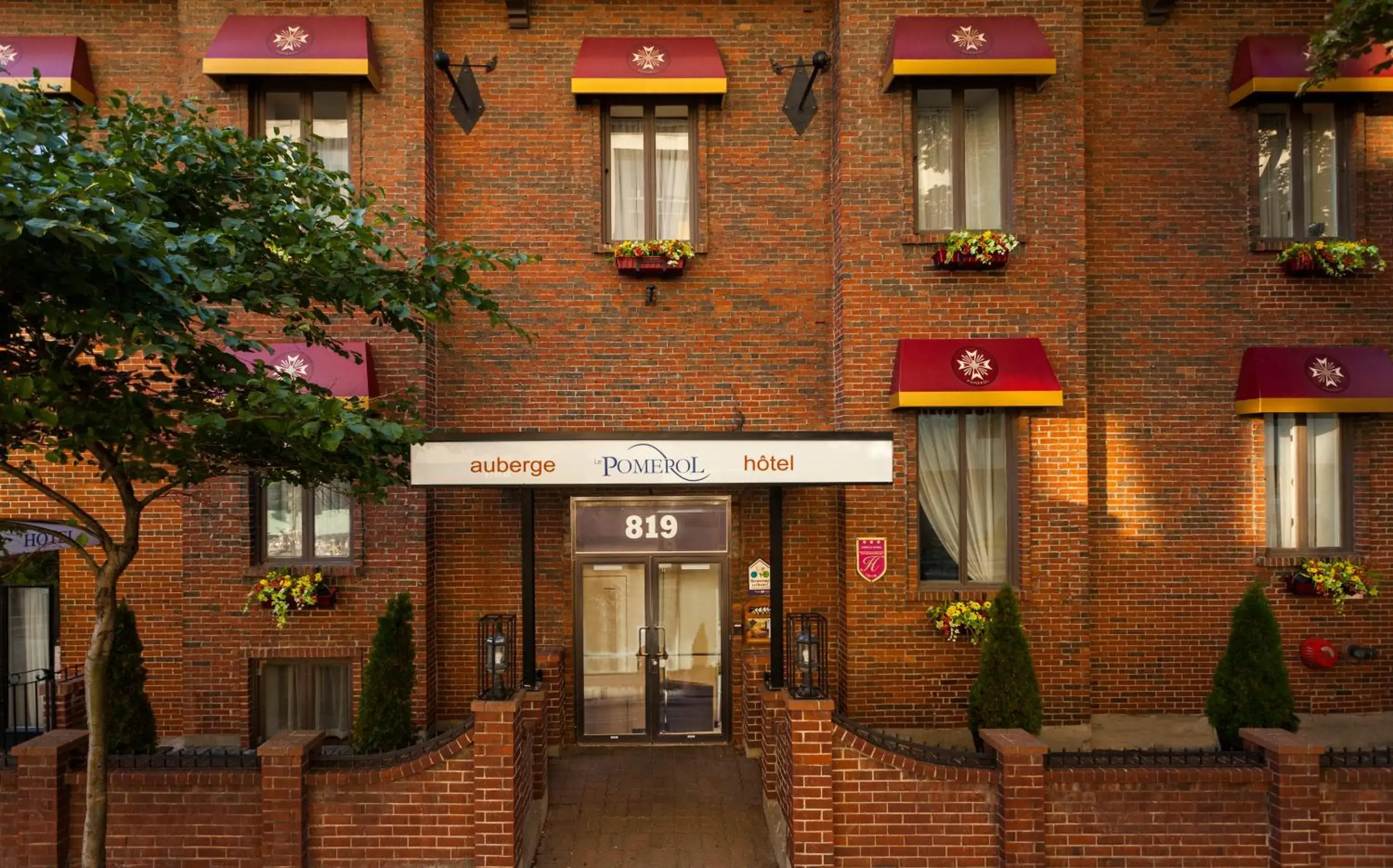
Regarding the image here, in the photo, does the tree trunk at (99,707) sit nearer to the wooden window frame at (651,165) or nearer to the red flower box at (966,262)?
the wooden window frame at (651,165)

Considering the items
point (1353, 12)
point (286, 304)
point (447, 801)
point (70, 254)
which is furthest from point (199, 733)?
point (1353, 12)

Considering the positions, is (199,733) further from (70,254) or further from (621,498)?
(70,254)

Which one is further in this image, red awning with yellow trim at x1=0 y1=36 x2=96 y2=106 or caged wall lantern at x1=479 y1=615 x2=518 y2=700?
red awning with yellow trim at x1=0 y1=36 x2=96 y2=106

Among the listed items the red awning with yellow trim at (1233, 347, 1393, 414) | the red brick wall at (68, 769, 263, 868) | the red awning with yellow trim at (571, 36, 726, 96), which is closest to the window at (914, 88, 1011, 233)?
the red awning with yellow trim at (571, 36, 726, 96)

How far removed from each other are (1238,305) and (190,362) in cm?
1081

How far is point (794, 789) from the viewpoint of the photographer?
6.46 meters

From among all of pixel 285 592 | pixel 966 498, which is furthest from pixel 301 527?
pixel 966 498

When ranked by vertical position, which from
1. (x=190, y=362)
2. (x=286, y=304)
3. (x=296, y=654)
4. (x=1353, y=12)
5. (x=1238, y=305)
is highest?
(x=1353, y=12)

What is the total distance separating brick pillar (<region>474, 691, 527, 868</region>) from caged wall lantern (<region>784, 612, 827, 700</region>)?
242 centimetres

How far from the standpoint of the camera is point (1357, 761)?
20.7ft

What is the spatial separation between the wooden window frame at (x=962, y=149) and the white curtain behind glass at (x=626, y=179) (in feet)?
10.4

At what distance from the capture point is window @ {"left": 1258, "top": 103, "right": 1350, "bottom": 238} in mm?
9391

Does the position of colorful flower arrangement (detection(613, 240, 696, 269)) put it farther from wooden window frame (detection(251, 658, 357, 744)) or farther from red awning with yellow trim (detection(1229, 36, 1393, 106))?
red awning with yellow trim (detection(1229, 36, 1393, 106))

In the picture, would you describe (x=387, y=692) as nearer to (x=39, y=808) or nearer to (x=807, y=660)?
(x=39, y=808)
